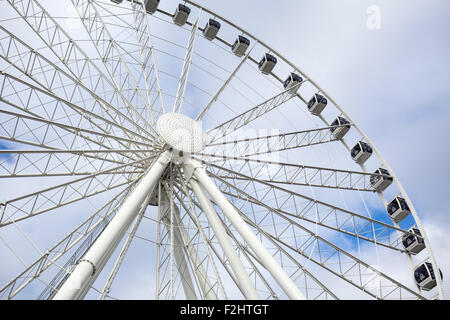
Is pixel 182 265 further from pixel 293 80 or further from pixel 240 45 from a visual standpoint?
pixel 240 45

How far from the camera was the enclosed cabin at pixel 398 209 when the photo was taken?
850 inches

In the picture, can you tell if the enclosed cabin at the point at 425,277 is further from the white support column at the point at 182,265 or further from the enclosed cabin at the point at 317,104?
the white support column at the point at 182,265

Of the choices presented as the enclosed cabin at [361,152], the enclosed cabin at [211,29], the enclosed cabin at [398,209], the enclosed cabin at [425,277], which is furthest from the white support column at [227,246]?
the enclosed cabin at [398,209]

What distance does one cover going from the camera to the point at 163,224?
16.8 m

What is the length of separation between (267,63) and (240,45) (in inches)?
72.0

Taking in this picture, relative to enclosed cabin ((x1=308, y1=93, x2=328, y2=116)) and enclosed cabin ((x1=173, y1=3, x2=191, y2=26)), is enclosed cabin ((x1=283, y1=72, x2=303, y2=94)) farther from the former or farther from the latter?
enclosed cabin ((x1=173, y1=3, x2=191, y2=26))

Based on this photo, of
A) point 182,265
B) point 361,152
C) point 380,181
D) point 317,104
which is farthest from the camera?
point 317,104

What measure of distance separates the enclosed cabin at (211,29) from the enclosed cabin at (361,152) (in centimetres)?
1020

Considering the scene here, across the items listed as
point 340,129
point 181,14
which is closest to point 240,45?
point 181,14

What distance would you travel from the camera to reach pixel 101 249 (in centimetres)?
1057
